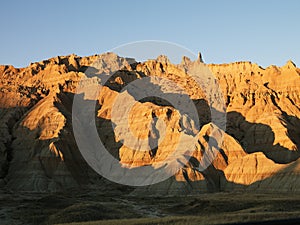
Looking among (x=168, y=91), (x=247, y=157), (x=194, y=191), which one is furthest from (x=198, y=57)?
(x=194, y=191)

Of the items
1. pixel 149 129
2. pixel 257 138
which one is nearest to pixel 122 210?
pixel 149 129

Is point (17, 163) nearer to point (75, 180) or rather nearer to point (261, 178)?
point (75, 180)

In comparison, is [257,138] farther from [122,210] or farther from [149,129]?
[122,210]

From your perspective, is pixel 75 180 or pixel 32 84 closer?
pixel 75 180

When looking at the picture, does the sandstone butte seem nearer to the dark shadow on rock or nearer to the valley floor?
the dark shadow on rock

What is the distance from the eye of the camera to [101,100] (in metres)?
148

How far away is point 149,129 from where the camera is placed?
12312 cm

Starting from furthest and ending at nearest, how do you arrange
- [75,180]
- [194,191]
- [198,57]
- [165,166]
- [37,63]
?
1. [198,57]
2. [37,63]
3. [75,180]
4. [165,166]
5. [194,191]

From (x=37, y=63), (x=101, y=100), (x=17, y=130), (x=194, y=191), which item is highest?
(x=37, y=63)

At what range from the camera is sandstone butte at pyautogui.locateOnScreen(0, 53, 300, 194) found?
10444 cm

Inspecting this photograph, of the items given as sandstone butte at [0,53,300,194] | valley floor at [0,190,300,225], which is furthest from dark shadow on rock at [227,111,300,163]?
valley floor at [0,190,300,225]

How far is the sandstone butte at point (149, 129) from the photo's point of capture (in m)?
104

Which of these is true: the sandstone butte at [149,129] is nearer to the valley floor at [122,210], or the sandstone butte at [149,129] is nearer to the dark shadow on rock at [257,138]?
the dark shadow on rock at [257,138]

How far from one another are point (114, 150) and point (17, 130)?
2665 centimetres
